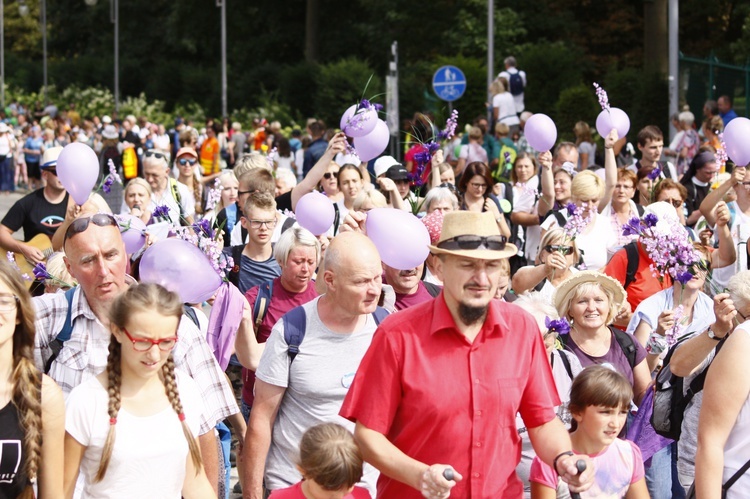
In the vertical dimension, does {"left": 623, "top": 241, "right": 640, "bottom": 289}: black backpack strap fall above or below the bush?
below

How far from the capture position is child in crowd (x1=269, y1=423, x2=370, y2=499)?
4352 mm

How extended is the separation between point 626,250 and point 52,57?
70423mm

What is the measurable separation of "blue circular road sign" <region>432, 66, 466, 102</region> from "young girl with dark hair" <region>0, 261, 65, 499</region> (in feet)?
65.1

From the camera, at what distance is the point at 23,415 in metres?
3.92

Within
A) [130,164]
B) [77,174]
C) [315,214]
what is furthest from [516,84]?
[77,174]

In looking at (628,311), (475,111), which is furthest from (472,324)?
(475,111)

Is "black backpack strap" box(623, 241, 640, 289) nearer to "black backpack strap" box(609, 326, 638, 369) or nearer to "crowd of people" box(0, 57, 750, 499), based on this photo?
"crowd of people" box(0, 57, 750, 499)

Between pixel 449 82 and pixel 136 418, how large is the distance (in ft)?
65.5

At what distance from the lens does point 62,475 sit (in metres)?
4.00

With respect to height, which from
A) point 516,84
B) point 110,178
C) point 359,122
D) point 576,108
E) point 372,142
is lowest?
point 110,178

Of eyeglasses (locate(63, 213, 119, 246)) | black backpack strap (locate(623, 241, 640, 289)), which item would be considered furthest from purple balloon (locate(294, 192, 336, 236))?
eyeglasses (locate(63, 213, 119, 246))

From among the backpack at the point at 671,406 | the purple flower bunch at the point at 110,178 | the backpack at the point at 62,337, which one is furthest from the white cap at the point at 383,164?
the backpack at the point at 62,337

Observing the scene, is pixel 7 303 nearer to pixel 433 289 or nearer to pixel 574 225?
pixel 433 289

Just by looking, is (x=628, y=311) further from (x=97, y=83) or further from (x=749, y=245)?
(x=97, y=83)
